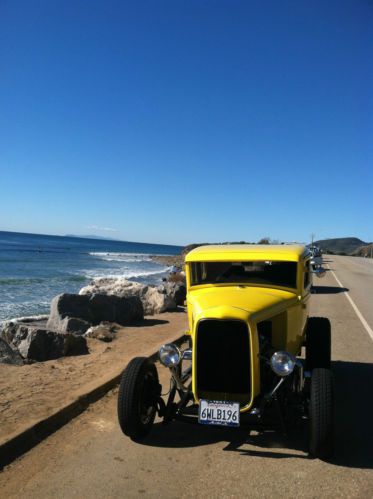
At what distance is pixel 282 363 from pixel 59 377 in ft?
12.4

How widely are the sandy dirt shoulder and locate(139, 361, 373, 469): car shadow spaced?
1.32 meters

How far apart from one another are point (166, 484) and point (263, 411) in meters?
1.18

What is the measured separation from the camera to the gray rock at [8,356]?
7.79 metres

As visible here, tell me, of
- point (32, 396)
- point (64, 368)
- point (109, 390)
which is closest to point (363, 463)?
point (109, 390)

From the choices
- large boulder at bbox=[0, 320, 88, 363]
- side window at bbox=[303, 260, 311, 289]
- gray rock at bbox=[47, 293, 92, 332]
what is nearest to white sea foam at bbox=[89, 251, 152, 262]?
gray rock at bbox=[47, 293, 92, 332]

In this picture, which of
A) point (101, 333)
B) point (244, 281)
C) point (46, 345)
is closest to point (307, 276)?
point (244, 281)

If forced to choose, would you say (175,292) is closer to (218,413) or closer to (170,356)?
(170,356)

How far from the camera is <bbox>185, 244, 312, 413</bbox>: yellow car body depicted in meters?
4.57

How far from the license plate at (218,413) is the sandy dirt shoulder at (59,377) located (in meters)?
1.82

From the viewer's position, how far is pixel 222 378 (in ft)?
15.2

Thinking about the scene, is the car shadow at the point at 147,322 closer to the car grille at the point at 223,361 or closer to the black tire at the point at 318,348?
the black tire at the point at 318,348

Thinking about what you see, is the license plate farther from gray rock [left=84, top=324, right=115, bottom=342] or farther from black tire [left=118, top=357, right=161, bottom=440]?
→ gray rock [left=84, top=324, right=115, bottom=342]

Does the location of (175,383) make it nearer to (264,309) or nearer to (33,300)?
(264,309)

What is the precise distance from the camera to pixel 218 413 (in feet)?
14.7
